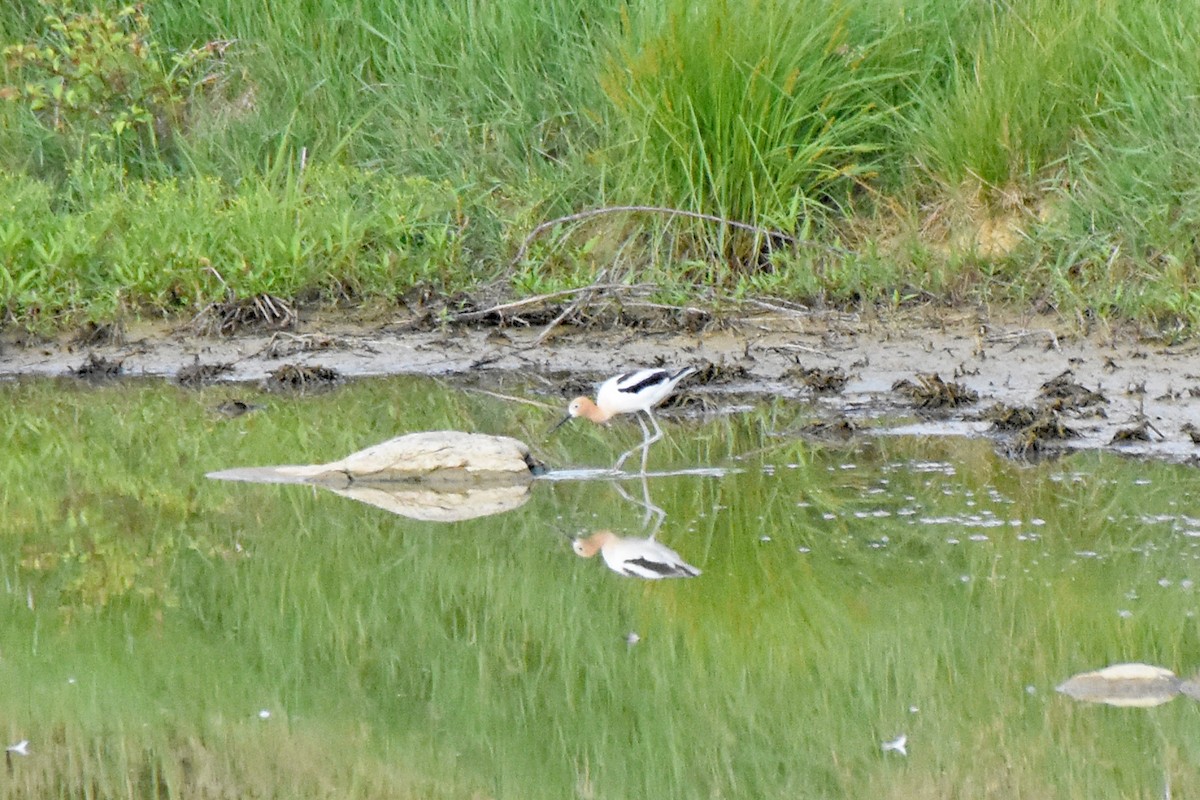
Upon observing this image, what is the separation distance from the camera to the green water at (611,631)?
3676 mm

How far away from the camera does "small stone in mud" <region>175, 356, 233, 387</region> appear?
8.09m

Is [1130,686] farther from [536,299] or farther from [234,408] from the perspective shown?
[536,299]

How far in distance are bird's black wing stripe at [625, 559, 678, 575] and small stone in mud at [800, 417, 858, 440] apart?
1.67 metres

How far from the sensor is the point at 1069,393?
6.78 meters

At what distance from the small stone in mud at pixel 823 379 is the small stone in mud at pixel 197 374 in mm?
2693

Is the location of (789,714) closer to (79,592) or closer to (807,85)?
(79,592)

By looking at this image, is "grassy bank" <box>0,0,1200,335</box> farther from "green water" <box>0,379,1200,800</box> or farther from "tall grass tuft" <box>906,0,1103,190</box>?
"green water" <box>0,379,1200,800</box>

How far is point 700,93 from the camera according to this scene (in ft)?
27.3

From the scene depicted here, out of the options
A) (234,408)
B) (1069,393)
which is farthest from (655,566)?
(234,408)

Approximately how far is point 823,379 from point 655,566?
8.19ft

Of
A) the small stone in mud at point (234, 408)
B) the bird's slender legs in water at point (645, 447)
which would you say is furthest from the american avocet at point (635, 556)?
the small stone in mud at point (234, 408)

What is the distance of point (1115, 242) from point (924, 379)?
55.2 inches

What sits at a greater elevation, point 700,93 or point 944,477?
point 700,93

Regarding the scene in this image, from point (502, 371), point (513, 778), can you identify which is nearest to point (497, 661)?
point (513, 778)
